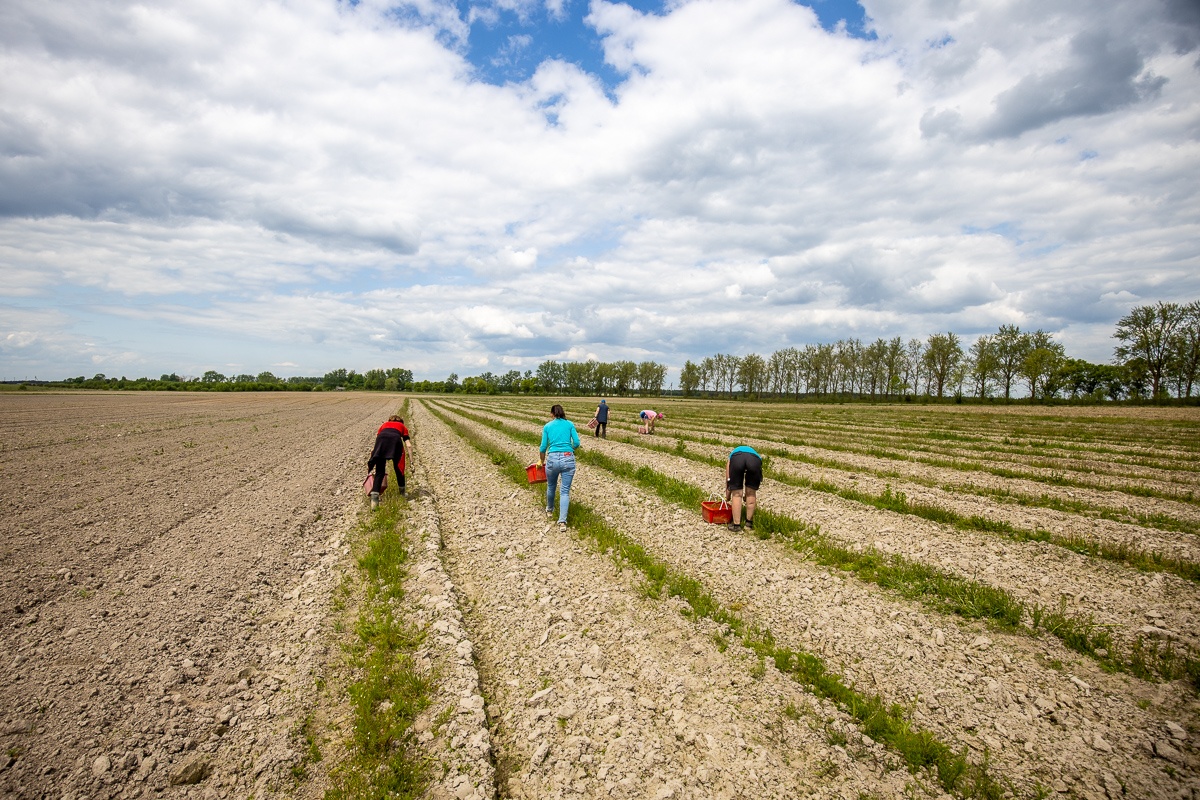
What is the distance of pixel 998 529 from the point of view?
10688mm

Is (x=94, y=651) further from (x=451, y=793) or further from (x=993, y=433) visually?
(x=993, y=433)

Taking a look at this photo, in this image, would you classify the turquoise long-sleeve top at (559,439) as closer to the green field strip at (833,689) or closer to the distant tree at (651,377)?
the green field strip at (833,689)

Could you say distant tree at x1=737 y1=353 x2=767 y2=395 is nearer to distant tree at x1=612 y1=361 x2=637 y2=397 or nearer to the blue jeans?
distant tree at x1=612 y1=361 x2=637 y2=397

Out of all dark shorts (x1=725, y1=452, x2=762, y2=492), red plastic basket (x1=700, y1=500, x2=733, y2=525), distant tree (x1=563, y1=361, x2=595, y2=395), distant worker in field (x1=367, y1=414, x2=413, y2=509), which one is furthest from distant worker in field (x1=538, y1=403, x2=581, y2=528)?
distant tree (x1=563, y1=361, x2=595, y2=395)

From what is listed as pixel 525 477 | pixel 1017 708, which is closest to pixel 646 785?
pixel 1017 708

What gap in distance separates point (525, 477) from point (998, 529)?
12974 mm

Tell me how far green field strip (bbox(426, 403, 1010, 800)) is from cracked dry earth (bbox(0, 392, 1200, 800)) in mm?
171

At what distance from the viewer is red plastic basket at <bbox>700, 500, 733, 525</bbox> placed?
37.1ft

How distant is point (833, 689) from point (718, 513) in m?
5.90

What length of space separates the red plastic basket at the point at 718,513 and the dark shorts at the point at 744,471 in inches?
23.0

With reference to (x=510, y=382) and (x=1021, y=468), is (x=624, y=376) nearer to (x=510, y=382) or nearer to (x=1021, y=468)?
(x=510, y=382)

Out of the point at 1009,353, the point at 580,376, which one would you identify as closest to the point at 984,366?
the point at 1009,353

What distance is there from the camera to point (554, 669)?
19.9 ft

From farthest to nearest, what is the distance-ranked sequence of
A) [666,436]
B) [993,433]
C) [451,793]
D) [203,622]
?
1. [993,433]
2. [666,436]
3. [203,622]
4. [451,793]
